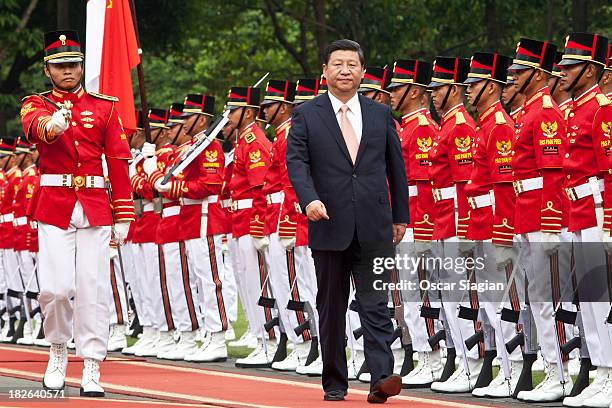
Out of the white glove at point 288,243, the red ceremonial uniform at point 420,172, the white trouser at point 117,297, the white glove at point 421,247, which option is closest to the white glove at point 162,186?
the white glove at point 288,243

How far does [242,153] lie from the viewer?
15289mm

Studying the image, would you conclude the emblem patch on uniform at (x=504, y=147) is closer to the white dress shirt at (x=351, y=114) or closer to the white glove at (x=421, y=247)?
the white glove at (x=421, y=247)

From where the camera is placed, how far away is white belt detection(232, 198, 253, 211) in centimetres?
1545

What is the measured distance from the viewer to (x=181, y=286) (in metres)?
16.2

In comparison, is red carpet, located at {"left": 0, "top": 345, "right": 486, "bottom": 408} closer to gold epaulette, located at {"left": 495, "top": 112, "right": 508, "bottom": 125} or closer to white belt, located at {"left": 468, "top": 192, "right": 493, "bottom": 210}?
white belt, located at {"left": 468, "top": 192, "right": 493, "bottom": 210}

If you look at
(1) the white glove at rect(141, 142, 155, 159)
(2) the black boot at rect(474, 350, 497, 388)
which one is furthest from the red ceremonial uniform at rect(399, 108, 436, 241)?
(1) the white glove at rect(141, 142, 155, 159)

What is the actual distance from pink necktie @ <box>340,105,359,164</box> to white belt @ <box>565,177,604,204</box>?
1608 mm

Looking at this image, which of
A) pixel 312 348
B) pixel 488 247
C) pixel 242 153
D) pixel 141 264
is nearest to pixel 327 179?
pixel 488 247

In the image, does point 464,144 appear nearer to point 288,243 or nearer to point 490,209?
point 490,209

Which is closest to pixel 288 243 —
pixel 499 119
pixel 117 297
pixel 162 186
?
pixel 162 186

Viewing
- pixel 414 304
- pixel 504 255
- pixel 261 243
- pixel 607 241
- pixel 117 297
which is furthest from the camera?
pixel 117 297

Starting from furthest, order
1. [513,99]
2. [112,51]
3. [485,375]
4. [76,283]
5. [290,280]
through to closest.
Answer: [112,51]
[290,280]
[513,99]
[485,375]
[76,283]

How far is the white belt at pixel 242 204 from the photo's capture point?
A: 15.4m

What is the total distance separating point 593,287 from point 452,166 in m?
2.00
